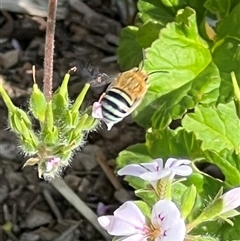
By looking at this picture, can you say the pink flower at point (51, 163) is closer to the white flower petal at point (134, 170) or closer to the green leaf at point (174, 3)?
the white flower petal at point (134, 170)

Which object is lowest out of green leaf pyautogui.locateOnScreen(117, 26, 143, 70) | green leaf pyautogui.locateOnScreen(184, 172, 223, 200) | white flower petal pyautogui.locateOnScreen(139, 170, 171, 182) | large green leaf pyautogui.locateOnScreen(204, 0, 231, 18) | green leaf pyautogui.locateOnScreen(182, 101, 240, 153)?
green leaf pyautogui.locateOnScreen(184, 172, 223, 200)

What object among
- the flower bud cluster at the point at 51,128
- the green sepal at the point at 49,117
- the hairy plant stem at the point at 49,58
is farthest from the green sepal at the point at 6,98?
the hairy plant stem at the point at 49,58

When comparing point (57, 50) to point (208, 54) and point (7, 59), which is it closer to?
point (7, 59)

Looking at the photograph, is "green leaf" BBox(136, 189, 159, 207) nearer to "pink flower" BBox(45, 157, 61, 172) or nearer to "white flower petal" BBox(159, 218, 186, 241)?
"pink flower" BBox(45, 157, 61, 172)

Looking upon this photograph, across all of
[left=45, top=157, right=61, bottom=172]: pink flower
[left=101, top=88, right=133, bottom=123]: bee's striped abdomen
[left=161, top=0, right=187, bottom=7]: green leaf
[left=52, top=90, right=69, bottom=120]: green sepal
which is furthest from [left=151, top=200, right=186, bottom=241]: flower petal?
[left=161, top=0, right=187, bottom=7]: green leaf

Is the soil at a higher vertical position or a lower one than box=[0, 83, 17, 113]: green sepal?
lower

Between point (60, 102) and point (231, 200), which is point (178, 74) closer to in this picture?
point (60, 102)

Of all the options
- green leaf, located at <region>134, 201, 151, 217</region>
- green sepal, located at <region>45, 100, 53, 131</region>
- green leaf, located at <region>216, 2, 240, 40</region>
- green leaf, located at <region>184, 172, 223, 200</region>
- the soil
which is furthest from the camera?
the soil
